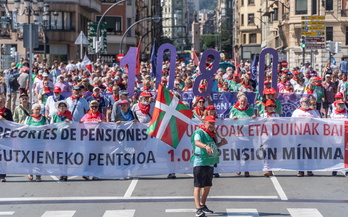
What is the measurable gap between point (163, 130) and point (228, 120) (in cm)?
220

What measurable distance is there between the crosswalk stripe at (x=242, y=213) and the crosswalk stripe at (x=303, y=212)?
50 cm

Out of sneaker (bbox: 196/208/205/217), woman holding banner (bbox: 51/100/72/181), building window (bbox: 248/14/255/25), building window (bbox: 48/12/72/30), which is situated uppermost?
building window (bbox: 248/14/255/25)

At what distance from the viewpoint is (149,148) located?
1566 centimetres

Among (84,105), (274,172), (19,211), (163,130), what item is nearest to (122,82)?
(84,105)

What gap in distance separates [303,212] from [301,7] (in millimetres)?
62226

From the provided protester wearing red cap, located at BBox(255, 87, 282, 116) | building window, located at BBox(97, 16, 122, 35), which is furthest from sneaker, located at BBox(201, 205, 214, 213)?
building window, located at BBox(97, 16, 122, 35)

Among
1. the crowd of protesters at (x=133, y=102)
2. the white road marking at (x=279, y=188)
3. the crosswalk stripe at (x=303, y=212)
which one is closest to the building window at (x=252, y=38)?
the crowd of protesters at (x=133, y=102)

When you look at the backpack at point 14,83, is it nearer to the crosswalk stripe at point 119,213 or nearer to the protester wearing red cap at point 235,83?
the protester wearing red cap at point 235,83

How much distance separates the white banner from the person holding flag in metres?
3.62

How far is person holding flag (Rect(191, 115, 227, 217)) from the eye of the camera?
11797mm

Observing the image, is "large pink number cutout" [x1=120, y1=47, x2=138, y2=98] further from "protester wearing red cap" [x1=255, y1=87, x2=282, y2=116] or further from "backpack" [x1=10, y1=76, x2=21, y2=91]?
"backpack" [x1=10, y1=76, x2=21, y2=91]

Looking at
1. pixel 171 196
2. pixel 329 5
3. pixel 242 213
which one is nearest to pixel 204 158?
pixel 242 213

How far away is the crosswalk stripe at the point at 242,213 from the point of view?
1178cm

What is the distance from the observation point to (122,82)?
82.6 ft
